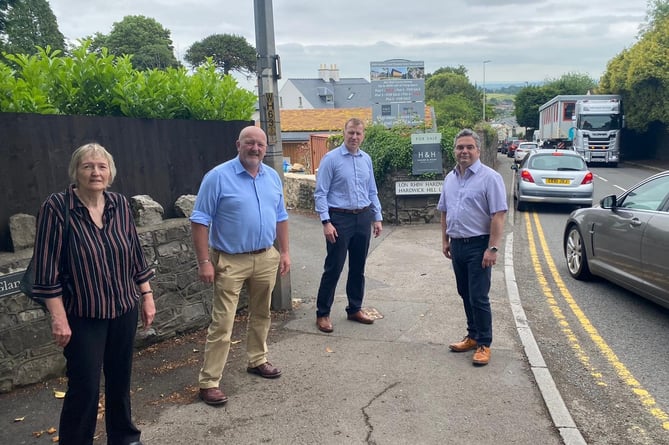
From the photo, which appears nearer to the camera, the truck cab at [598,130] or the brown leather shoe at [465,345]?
the brown leather shoe at [465,345]

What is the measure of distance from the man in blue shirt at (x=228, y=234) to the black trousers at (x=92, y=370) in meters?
0.79

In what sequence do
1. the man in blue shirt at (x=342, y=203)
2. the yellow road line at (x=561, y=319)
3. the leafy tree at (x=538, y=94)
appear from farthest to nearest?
the leafy tree at (x=538, y=94), the man in blue shirt at (x=342, y=203), the yellow road line at (x=561, y=319)

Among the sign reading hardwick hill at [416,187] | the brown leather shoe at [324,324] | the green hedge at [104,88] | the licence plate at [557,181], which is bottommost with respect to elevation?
the brown leather shoe at [324,324]

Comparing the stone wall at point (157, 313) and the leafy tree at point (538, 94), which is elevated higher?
the leafy tree at point (538, 94)

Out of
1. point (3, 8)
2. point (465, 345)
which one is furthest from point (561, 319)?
point (3, 8)

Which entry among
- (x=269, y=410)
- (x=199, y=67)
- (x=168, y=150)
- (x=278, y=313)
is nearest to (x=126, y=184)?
(x=168, y=150)

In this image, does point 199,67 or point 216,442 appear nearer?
point 216,442

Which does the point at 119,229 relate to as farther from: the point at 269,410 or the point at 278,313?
the point at 278,313

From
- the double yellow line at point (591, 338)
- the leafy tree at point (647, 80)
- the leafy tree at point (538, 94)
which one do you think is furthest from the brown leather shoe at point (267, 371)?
the leafy tree at point (538, 94)

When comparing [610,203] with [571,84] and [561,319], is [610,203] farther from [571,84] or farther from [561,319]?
[571,84]

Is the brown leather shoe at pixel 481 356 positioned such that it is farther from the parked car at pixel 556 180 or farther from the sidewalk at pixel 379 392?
the parked car at pixel 556 180

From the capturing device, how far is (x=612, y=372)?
4.74 metres

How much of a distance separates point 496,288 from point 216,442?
4730mm

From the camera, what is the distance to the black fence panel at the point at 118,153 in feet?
13.9
